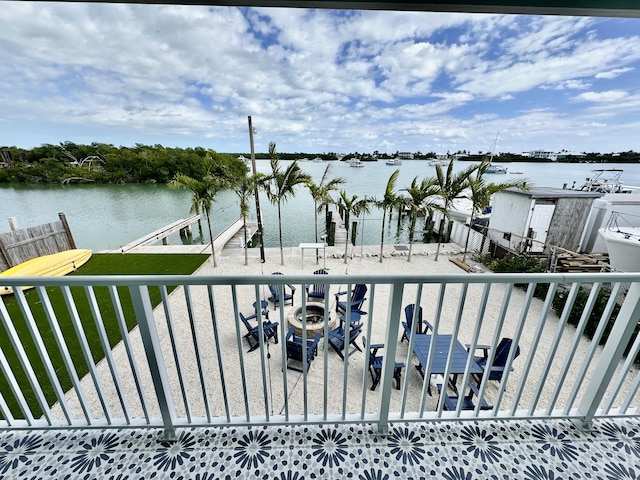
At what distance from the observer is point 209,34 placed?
3.06 metres

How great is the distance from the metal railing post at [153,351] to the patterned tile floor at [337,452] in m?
0.15

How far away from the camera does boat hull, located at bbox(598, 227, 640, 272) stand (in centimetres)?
672

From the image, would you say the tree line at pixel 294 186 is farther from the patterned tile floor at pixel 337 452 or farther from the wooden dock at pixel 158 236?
the patterned tile floor at pixel 337 452

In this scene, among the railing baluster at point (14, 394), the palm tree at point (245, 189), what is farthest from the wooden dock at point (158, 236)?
the railing baluster at point (14, 394)

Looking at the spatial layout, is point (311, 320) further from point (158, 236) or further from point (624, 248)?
point (158, 236)

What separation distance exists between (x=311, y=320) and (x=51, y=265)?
8439 mm

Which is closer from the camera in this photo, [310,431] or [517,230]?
[310,431]

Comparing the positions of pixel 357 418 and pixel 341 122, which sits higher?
pixel 341 122

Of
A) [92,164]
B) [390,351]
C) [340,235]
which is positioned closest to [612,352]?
[390,351]

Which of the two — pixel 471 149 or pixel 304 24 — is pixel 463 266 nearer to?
pixel 304 24

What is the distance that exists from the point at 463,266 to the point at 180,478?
381 inches

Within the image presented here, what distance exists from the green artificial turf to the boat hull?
429 inches

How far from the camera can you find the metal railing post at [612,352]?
4.32ft

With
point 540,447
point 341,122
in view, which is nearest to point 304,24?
point 540,447
